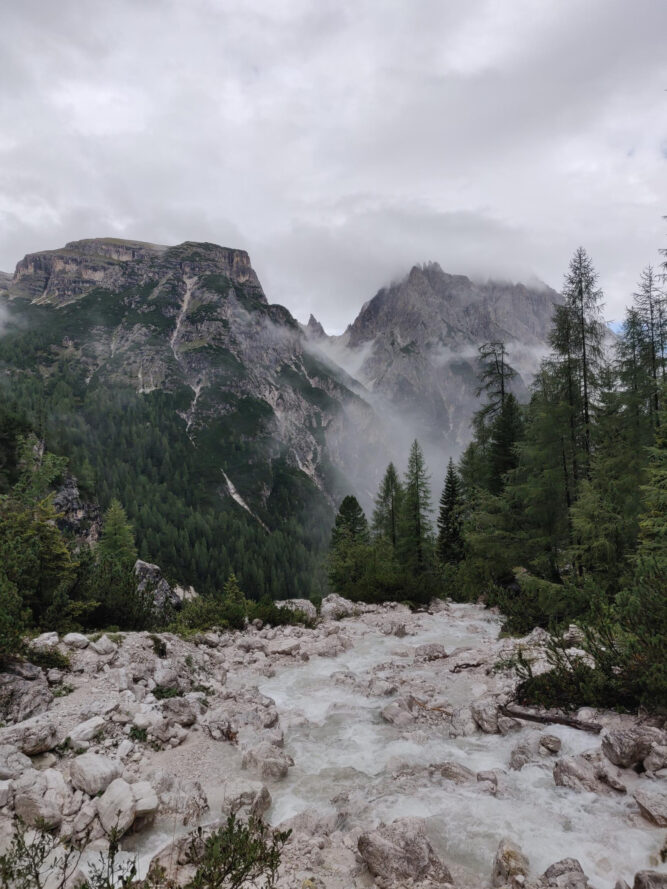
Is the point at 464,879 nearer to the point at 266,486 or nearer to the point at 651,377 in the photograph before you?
the point at 651,377

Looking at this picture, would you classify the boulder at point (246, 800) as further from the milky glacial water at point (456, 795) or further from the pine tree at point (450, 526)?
the pine tree at point (450, 526)

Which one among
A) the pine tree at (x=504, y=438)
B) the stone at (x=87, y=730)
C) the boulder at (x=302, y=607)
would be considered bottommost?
the boulder at (x=302, y=607)

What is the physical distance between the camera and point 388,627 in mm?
15898

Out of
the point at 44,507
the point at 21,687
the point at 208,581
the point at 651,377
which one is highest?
the point at 651,377

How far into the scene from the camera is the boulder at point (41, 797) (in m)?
4.69

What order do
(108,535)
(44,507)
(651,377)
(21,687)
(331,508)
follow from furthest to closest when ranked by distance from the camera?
(331,508)
(108,535)
(651,377)
(44,507)
(21,687)

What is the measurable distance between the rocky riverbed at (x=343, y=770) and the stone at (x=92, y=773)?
2 centimetres

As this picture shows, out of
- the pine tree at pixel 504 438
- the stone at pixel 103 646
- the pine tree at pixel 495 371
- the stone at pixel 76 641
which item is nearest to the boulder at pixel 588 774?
the stone at pixel 103 646

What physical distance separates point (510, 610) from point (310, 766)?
1141 centimetres

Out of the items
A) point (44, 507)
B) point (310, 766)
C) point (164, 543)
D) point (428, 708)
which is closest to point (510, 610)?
point (428, 708)

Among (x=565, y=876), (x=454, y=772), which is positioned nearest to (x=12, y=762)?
(x=454, y=772)

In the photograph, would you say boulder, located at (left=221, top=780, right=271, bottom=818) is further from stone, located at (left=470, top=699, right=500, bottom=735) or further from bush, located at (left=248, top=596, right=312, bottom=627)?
bush, located at (left=248, top=596, right=312, bottom=627)

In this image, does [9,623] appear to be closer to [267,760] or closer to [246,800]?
[267,760]

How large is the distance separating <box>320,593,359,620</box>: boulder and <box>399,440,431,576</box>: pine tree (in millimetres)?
9363
